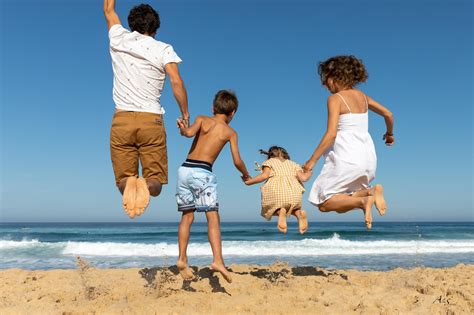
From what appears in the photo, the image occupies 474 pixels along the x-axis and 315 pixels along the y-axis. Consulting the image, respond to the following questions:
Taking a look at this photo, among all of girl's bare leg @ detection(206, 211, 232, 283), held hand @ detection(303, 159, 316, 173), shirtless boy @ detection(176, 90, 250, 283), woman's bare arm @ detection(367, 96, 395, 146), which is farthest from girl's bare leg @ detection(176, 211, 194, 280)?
woman's bare arm @ detection(367, 96, 395, 146)

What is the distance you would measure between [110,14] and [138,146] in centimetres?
142

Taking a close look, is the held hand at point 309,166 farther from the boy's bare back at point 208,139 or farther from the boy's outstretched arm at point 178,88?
the boy's outstretched arm at point 178,88

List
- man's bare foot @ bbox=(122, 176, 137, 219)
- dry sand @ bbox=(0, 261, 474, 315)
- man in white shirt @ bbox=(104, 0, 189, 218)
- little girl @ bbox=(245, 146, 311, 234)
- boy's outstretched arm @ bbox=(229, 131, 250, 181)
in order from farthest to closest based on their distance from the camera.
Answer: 1. little girl @ bbox=(245, 146, 311, 234)
2. boy's outstretched arm @ bbox=(229, 131, 250, 181)
3. man in white shirt @ bbox=(104, 0, 189, 218)
4. dry sand @ bbox=(0, 261, 474, 315)
5. man's bare foot @ bbox=(122, 176, 137, 219)

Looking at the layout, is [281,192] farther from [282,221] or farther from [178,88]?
[178,88]

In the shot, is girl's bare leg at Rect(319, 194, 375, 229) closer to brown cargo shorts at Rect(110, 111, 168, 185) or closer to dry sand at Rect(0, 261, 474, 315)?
A: dry sand at Rect(0, 261, 474, 315)

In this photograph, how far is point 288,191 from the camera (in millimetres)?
5582

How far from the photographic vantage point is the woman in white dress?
4676 millimetres

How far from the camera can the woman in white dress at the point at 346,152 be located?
4.68 meters

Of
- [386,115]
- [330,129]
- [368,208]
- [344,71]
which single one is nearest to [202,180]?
[330,129]

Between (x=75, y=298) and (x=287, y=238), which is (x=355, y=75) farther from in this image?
(x=287, y=238)

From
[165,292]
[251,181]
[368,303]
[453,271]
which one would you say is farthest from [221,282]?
[453,271]

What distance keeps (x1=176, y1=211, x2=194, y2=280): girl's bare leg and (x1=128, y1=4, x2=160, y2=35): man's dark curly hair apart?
6.31ft

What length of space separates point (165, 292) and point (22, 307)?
1.45 m

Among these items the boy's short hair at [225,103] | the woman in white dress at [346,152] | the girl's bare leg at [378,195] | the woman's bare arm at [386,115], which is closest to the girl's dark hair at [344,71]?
the woman in white dress at [346,152]
